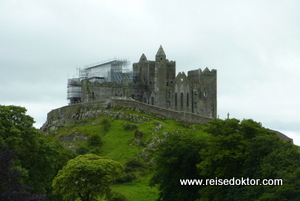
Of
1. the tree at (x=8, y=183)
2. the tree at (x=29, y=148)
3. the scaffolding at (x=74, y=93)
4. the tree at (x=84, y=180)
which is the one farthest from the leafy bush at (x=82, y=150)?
the tree at (x=8, y=183)

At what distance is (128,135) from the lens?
331 ft

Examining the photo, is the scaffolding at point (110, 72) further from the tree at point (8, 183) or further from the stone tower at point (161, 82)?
the tree at point (8, 183)

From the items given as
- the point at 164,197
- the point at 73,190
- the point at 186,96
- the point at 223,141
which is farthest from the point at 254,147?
the point at 186,96

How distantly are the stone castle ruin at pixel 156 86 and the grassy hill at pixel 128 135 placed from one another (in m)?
13.1

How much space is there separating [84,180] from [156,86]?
65.6 m

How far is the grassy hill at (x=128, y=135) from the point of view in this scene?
8669 cm

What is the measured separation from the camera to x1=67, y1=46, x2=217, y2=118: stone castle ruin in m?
125

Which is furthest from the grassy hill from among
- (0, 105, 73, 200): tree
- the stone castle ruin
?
(0, 105, 73, 200): tree

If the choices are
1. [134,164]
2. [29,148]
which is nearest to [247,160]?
[29,148]

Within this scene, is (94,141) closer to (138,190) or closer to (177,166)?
(138,190)

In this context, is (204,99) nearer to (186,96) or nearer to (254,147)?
(186,96)

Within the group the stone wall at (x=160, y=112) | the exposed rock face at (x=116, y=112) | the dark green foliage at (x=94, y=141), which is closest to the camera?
the dark green foliage at (x=94, y=141)

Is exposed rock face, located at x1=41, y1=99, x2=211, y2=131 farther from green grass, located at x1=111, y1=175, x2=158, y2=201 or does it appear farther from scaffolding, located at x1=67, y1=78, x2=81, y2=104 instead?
green grass, located at x1=111, y1=175, x2=158, y2=201

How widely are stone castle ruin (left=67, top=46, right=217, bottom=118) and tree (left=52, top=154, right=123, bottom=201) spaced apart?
63.4 m
